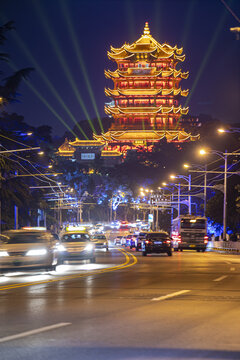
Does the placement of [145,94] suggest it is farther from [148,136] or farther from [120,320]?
[120,320]

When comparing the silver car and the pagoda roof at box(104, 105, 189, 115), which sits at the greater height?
the pagoda roof at box(104, 105, 189, 115)

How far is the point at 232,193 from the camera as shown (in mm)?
68562

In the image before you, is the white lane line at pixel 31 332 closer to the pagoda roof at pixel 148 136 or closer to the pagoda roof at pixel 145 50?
the pagoda roof at pixel 148 136

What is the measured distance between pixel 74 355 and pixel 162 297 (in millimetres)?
6230

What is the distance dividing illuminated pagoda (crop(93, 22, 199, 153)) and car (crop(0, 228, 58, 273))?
4608 inches

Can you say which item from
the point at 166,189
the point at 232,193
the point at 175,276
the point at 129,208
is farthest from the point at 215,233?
the point at 129,208

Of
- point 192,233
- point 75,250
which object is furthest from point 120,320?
point 192,233

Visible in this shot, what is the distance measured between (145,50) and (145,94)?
10.1m

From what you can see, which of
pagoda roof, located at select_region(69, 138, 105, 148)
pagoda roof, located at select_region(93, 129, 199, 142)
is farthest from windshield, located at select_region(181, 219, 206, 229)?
pagoda roof, located at select_region(69, 138, 105, 148)

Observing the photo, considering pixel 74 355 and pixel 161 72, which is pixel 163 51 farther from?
pixel 74 355

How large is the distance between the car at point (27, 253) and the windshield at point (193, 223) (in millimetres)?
30219

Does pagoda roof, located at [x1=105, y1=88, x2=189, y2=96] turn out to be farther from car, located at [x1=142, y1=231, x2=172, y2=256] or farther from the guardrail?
car, located at [x1=142, y1=231, x2=172, y2=256]

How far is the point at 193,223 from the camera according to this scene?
5181cm

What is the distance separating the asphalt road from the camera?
306 inches
